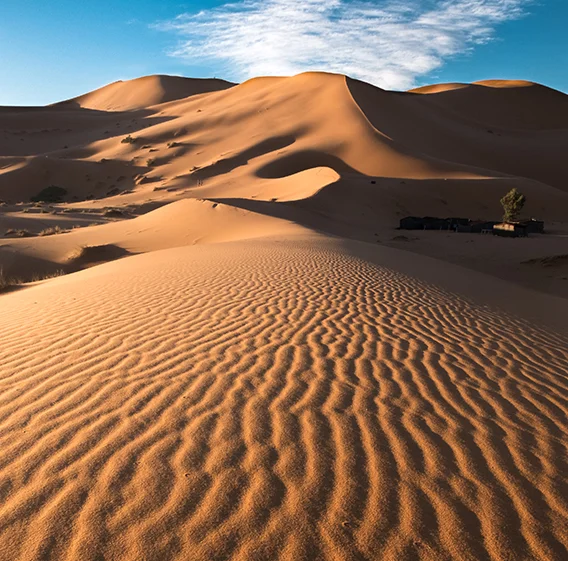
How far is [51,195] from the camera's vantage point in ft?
136

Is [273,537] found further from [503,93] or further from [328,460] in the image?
[503,93]

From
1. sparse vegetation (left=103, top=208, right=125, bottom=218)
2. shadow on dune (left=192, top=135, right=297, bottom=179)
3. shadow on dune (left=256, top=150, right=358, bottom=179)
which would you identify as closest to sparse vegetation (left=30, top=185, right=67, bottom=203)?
shadow on dune (left=192, top=135, right=297, bottom=179)

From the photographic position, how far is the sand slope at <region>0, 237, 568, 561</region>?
2.35m

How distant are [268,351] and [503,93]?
8926 centimetres

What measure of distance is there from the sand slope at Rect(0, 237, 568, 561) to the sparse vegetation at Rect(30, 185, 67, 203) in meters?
38.5

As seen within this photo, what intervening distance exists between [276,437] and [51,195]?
4373 cm

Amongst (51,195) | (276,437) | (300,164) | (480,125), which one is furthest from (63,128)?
(276,437)

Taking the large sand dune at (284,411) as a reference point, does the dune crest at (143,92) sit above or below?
above

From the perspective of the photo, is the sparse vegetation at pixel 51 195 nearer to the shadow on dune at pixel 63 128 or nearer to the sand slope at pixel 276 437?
the shadow on dune at pixel 63 128

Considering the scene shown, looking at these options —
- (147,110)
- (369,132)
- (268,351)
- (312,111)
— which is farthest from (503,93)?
(268,351)

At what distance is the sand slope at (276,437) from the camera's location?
2354 millimetres

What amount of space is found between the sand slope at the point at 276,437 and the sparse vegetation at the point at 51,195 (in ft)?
126

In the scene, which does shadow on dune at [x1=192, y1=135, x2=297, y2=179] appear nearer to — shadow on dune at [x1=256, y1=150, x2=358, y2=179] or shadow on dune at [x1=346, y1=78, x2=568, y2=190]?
shadow on dune at [x1=256, y1=150, x2=358, y2=179]

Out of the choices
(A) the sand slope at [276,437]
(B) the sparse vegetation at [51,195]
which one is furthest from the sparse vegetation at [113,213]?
(A) the sand slope at [276,437]
